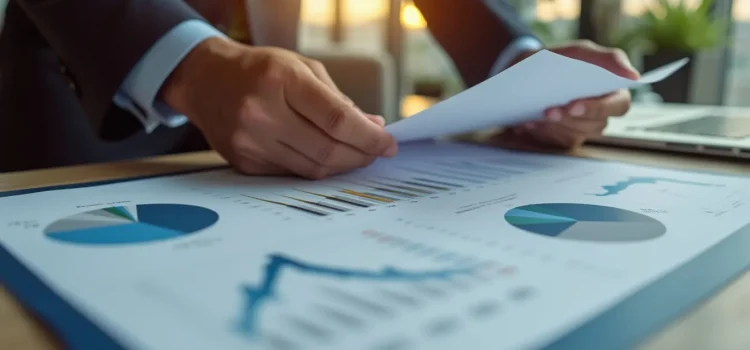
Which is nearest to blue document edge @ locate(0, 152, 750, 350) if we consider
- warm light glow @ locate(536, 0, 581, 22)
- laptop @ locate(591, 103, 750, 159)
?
laptop @ locate(591, 103, 750, 159)

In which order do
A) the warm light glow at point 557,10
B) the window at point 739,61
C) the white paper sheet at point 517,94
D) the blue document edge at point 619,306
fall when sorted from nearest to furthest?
the blue document edge at point 619,306 < the white paper sheet at point 517,94 < the window at point 739,61 < the warm light glow at point 557,10

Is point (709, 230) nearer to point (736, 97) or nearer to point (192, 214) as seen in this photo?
point (192, 214)

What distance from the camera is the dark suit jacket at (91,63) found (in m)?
0.54

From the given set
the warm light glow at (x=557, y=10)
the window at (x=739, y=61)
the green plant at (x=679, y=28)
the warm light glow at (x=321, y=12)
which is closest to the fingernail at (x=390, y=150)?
the green plant at (x=679, y=28)

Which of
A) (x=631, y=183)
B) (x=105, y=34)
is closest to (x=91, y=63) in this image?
(x=105, y=34)

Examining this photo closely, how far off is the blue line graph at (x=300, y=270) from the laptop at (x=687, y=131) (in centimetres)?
49

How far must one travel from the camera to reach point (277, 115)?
1.58 ft

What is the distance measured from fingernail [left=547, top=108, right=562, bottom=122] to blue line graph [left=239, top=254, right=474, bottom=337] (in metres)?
0.41

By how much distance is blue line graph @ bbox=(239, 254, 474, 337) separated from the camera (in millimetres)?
238

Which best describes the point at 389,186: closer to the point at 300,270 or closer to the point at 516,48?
the point at 300,270

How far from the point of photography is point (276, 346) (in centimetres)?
20

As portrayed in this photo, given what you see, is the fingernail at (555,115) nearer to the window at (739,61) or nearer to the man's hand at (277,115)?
the man's hand at (277,115)

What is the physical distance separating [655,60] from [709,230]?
5.38 feet

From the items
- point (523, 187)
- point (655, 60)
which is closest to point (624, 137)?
point (523, 187)
